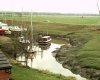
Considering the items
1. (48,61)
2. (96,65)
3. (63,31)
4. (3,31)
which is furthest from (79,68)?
(63,31)

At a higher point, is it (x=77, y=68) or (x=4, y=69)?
(x=4, y=69)

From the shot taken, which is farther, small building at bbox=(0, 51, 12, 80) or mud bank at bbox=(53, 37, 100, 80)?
mud bank at bbox=(53, 37, 100, 80)

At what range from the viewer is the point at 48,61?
57.7m

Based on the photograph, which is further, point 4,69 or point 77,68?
point 77,68

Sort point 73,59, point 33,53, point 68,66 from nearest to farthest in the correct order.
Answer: point 68,66, point 73,59, point 33,53

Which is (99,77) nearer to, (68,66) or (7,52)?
(68,66)

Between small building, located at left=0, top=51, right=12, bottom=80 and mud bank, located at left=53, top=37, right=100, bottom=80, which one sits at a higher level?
small building, located at left=0, top=51, right=12, bottom=80

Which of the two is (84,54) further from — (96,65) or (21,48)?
(21,48)

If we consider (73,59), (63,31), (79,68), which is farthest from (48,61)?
(63,31)

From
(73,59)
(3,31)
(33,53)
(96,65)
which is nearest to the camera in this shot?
(96,65)

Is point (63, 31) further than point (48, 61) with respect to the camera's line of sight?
Yes

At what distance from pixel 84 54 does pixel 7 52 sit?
14.8m

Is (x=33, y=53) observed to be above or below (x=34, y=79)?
below

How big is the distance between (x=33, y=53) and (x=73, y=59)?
11.7 m
